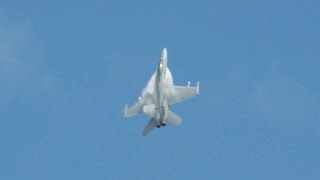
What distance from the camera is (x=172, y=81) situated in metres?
199

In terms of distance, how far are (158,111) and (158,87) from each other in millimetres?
3258

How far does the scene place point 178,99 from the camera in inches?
7849

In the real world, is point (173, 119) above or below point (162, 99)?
below

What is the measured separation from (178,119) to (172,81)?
5185mm

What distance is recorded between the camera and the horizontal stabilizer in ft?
649

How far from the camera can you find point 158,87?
19800cm

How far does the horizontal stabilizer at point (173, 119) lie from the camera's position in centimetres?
19775

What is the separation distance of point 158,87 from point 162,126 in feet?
16.9

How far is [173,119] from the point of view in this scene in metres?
198

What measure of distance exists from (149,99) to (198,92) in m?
6.55

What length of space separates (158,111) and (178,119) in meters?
3.05

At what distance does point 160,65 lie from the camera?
198 metres

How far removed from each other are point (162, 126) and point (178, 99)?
4.28 meters

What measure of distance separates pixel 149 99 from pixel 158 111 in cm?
327
